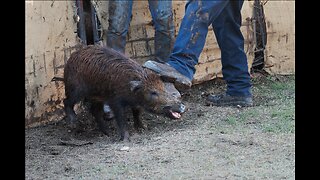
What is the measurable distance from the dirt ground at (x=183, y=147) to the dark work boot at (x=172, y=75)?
18.8 inches

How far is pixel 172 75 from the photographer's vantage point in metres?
5.38

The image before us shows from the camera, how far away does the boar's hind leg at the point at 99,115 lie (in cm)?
619

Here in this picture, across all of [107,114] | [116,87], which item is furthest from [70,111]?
[116,87]

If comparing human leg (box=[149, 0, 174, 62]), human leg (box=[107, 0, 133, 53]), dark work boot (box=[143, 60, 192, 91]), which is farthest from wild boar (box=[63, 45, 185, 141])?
human leg (box=[149, 0, 174, 62])

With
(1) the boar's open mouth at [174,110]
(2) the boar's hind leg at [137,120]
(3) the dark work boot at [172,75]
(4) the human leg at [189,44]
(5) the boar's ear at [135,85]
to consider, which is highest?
(4) the human leg at [189,44]

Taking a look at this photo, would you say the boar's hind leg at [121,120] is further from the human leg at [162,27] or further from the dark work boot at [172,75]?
the human leg at [162,27]

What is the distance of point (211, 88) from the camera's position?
792 cm

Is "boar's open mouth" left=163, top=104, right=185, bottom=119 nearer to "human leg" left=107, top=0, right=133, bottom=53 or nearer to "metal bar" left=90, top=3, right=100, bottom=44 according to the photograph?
"human leg" left=107, top=0, right=133, bottom=53

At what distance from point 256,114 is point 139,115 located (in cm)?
122

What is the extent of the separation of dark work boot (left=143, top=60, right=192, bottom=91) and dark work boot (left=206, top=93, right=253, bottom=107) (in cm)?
155

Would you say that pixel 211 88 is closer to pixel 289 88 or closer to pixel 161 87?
pixel 289 88

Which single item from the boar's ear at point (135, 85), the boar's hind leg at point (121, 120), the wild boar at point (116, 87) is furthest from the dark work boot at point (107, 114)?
the boar's ear at point (135, 85)

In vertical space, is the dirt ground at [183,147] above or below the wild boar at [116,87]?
below
